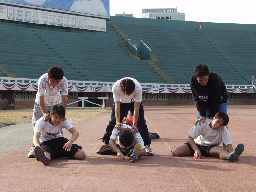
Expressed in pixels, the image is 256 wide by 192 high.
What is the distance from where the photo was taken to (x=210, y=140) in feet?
23.8

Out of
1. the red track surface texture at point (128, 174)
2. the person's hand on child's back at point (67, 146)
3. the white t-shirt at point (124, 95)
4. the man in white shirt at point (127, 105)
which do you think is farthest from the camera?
the white t-shirt at point (124, 95)

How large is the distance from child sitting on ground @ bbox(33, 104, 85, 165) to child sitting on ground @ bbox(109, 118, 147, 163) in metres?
0.64

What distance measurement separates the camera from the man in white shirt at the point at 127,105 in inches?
268

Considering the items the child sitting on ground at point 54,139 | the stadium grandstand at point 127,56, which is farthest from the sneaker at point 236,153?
the stadium grandstand at point 127,56

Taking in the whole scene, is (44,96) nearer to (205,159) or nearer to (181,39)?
(205,159)

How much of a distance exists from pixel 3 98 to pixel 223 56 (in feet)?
85.9

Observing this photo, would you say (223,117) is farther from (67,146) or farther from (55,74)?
(55,74)

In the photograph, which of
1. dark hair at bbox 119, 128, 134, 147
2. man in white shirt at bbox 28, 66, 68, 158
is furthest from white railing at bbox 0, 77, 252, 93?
dark hair at bbox 119, 128, 134, 147

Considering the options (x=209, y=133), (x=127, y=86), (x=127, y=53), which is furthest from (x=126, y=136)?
(x=127, y=53)

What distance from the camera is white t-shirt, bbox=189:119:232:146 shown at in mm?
7047

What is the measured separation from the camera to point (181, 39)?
47625 millimetres

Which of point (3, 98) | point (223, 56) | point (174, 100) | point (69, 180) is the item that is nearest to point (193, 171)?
point (69, 180)

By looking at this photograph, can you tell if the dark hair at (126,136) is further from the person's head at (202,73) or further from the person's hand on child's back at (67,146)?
the person's head at (202,73)

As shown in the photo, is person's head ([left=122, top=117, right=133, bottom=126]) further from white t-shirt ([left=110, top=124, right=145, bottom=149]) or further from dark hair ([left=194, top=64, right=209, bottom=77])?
dark hair ([left=194, top=64, right=209, bottom=77])
